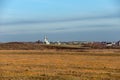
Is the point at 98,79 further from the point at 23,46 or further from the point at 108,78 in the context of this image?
the point at 23,46

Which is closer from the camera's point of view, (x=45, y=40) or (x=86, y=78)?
(x=86, y=78)

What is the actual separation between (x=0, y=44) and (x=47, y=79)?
97.9 meters

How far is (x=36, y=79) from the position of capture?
24.2 metres

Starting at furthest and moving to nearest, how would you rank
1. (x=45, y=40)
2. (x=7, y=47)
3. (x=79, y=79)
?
1. (x=45, y=40)
2. (x=7, y=47)
3. (x=79, y=79)

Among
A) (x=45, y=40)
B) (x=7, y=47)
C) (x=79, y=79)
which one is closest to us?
(x=79, y=79)

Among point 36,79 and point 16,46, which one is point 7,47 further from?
point 36,79

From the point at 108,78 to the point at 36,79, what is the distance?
5.01 metres

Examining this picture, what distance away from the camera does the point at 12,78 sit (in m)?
24.8

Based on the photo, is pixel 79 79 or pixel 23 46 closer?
pixel 79 79

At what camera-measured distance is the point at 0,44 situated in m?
120

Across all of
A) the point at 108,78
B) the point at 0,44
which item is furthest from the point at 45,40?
the point at 108,78

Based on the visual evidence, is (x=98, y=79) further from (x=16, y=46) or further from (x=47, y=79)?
(x=16, y=46)

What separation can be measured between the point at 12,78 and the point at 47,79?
2.44 m

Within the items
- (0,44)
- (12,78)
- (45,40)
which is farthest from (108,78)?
(45,40)
